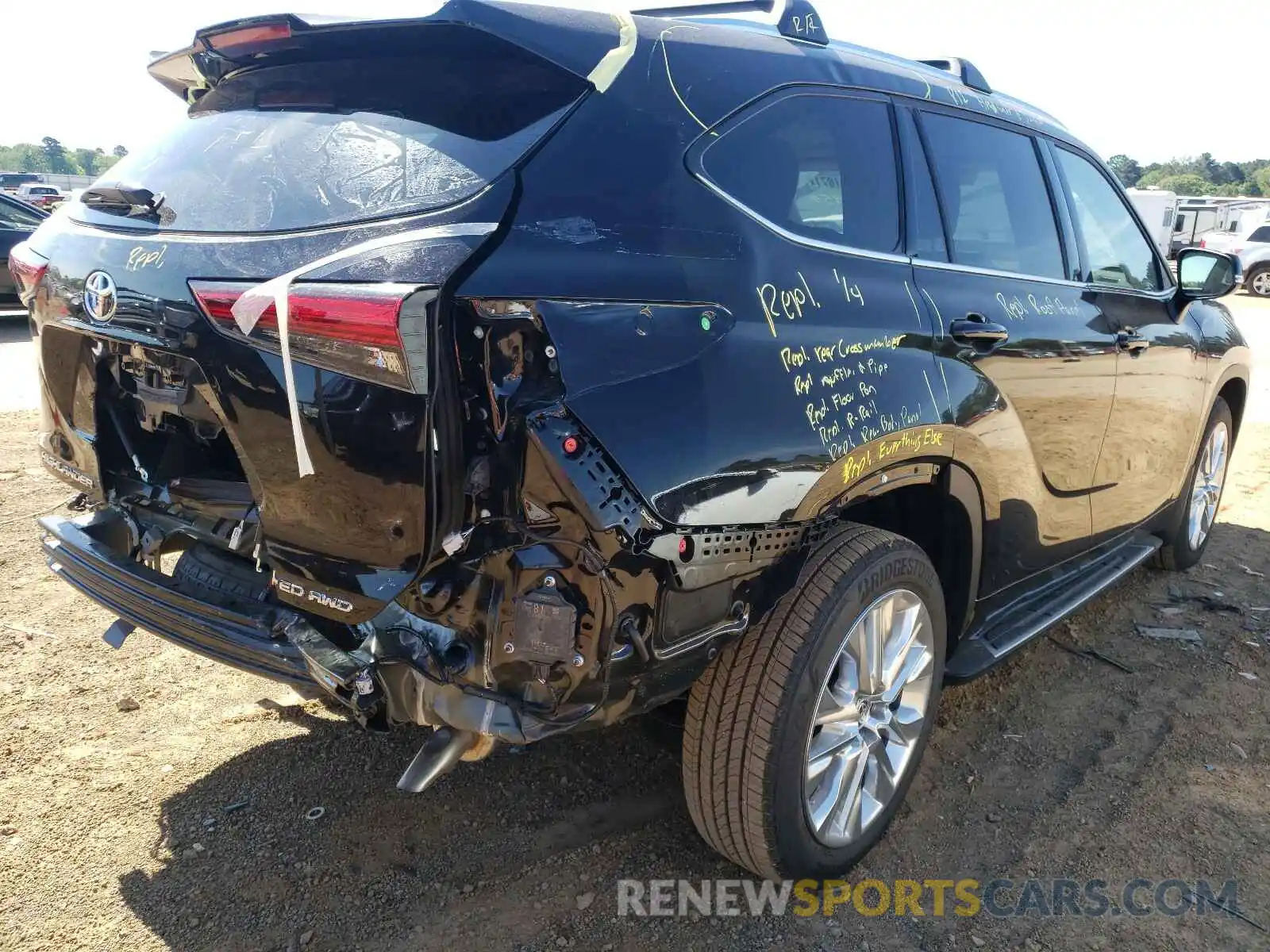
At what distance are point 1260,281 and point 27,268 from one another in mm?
26171

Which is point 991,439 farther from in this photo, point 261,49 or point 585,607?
point 261,49

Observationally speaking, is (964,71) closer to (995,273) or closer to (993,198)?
(993,198)

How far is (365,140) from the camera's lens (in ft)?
6.66

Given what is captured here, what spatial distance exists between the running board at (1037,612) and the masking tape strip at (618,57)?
6.38 ft

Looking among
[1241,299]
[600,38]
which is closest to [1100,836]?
[600,38]

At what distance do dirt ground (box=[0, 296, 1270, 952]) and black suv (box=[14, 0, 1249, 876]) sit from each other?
1.10 feet

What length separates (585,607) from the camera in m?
1.82

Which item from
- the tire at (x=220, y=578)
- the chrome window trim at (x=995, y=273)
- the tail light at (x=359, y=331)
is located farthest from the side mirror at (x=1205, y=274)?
the tire at (x=220, y=578)

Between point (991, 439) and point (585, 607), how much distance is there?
5.07 feet

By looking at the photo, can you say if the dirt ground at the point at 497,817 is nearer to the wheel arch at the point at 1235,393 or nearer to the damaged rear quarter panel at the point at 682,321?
the damaged rear quarter panel at the point at 682,321

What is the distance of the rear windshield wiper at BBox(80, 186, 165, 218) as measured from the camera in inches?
88.8

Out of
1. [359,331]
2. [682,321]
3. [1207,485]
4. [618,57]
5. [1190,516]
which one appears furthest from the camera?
[1207,485]

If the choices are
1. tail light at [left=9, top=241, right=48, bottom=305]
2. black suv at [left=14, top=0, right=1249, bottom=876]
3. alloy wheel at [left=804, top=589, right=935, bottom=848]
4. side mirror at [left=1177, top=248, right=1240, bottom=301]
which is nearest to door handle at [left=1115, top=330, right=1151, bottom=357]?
side mirror at [left=1177, top=248, right=1240, bottom=301]

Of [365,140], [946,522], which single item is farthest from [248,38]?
[946,522]
